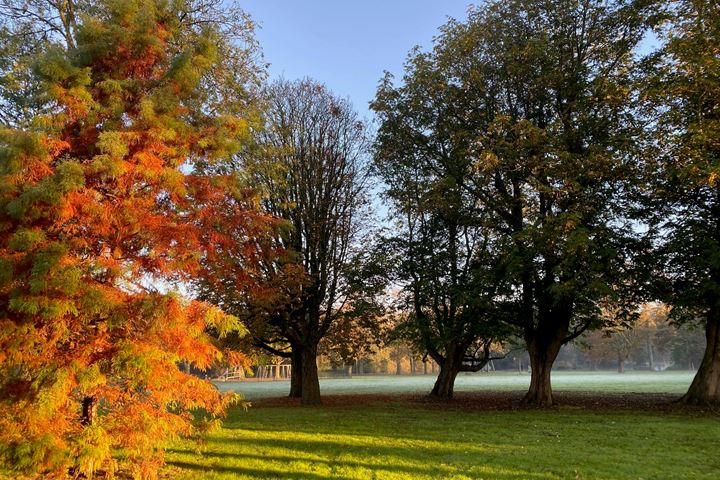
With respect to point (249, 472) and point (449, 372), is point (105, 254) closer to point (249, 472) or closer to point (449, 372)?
point (249, 472)

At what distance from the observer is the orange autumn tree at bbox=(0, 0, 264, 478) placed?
5480mm

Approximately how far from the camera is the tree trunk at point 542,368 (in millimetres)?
19141

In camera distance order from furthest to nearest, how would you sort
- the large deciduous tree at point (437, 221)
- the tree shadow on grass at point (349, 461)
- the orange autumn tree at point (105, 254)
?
1. the large deciduous tree at point (437, 221)
2. the tree shadow on grass at point (349, 461)
3. the orange autumn tree at point (105, 254)

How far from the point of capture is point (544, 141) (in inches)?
629

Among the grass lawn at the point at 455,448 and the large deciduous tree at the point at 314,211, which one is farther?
the large deciduous tree at the point at 314,211

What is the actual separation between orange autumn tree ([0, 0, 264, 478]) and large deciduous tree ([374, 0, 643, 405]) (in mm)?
11168

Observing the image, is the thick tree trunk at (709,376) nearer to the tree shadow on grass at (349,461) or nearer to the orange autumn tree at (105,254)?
the tree shadow on grass at (349,461)

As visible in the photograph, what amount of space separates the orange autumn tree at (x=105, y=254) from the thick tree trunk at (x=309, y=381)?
13.7 m

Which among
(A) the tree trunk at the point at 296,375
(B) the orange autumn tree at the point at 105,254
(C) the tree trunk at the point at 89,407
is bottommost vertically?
(A) the tree trunk at the point at 296,375

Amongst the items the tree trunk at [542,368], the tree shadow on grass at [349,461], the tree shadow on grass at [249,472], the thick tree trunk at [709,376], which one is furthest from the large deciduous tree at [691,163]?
the tree shadow on grass at [249,472]

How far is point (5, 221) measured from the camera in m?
5.79

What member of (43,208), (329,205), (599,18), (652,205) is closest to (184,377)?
(43,208)

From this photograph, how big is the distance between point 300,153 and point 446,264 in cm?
906

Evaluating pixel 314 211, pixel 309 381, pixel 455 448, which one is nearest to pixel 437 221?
pixel 314 211
